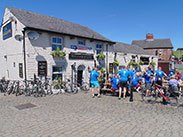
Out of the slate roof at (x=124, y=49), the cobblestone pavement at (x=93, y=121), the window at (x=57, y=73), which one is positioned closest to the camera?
the cobblestone pavement at (x=93, y=121)

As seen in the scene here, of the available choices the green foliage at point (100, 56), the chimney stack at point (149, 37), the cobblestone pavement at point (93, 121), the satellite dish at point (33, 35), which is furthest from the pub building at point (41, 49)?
the chimney stack at point (149, 37)

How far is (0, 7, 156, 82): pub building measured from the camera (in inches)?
361

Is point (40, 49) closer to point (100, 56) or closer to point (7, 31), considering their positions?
point (7, 31)

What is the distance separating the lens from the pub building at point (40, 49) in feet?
30.1

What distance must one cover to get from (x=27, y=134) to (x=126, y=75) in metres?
5.32

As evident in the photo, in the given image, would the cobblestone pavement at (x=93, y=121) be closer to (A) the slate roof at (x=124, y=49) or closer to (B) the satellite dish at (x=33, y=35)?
(B) the satellite dish at (x=33, y=35)

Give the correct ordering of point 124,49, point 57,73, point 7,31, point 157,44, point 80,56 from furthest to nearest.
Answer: point 157,44 → point 124,49 → point 80,56 → point 7,31 → point 57,73

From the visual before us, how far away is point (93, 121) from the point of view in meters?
4.44

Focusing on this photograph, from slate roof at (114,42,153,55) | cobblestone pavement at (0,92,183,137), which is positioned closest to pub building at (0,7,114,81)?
cobblestone pavement at (0,92,183,137)

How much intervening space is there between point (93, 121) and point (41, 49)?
705 cm

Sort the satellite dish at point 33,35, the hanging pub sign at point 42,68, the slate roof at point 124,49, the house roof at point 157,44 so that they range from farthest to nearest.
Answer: the house roof at point 157,44, the slate roof at point 124,49, the hanging pub sign at point 42,68, the satellite dish at point 33,35

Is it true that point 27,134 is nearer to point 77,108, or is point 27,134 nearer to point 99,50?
point 77,108

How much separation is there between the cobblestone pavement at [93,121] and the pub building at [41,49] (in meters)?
4.29

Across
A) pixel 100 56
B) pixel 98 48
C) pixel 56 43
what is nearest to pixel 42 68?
pixel 56 43
